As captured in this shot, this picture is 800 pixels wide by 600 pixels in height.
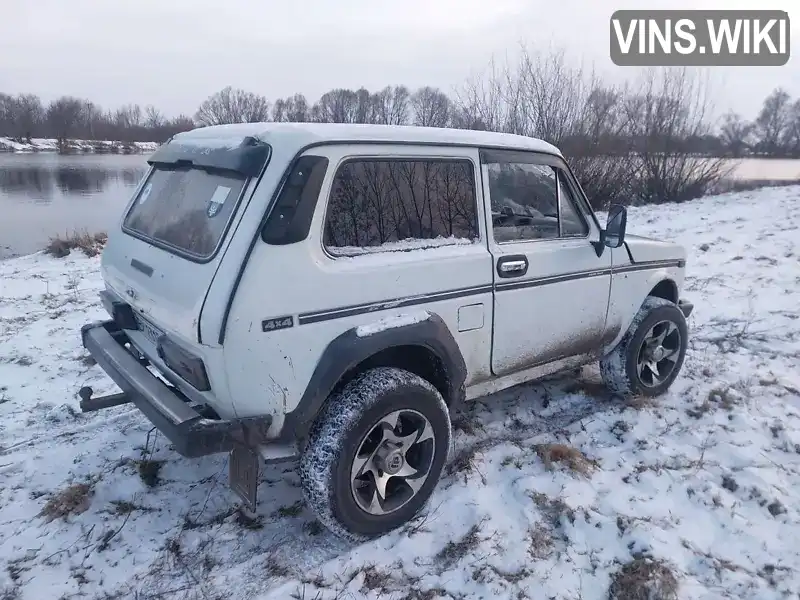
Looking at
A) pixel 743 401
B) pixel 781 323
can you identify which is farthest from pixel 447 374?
pixel 781 323

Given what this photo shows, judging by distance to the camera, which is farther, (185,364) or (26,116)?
(26,116)

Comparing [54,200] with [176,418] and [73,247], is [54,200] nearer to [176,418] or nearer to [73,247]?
[73,247]

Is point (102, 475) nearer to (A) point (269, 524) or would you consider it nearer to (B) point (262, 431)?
(A) point (269, 524)

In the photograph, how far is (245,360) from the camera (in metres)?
2.38

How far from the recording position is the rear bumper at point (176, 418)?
2.38m

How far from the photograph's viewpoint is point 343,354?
2.60 meters

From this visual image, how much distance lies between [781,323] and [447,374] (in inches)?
177

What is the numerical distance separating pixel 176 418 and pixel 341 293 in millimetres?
894

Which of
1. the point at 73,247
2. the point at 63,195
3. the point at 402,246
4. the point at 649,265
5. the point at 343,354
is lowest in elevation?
the point at 73,247

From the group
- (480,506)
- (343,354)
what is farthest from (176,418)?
(480,506)

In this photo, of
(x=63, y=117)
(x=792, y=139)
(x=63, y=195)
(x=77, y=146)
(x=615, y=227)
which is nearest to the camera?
(x=615, y=227)

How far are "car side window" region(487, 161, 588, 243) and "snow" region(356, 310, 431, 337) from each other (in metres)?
0.74

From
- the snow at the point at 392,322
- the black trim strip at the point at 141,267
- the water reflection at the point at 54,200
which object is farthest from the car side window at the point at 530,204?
the water reflection at the point at 54,200

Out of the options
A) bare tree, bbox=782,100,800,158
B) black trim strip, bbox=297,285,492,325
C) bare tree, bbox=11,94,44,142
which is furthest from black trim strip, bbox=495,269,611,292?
bare tree, bbox=11,94,44,142
